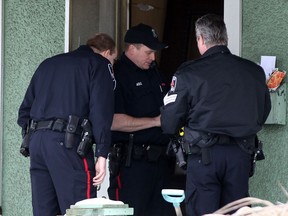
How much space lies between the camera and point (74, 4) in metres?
6.38

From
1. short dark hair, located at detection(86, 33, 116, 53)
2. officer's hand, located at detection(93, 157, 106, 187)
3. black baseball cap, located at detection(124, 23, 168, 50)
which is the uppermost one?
black baseball cap, located at detection(124, 23, 168, 50)

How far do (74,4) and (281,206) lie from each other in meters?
4.61

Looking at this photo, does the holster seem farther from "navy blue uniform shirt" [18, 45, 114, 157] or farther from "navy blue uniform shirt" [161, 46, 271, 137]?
"navy blue uniform shirt" [18, 45, 114, 157]

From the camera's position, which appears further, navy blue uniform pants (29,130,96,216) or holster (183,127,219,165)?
navy blue uniform pants (29,130,96,216)

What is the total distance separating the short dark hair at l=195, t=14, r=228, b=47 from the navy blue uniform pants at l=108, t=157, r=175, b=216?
116 cm

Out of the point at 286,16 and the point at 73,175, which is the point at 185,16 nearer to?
the point at 286,16

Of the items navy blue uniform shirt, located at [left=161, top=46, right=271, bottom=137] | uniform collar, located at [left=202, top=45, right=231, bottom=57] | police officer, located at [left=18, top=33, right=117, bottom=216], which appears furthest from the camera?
police officer, located at [left=18, top=33, right=117, bottom=216]

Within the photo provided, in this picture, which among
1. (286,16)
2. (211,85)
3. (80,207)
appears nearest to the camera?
(80,207)

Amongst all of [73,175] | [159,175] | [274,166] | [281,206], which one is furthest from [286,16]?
[281,206]

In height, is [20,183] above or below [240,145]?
below

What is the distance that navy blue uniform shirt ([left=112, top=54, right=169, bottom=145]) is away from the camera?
5617mm

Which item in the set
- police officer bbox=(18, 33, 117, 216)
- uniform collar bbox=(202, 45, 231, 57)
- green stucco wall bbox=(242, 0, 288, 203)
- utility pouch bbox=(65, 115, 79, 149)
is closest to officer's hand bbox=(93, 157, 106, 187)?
police officer bbox=(18, 33, 117, 216)

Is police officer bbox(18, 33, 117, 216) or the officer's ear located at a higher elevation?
the officer's ear

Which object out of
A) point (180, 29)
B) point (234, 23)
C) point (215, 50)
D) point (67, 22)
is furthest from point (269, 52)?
point (180, 29)
